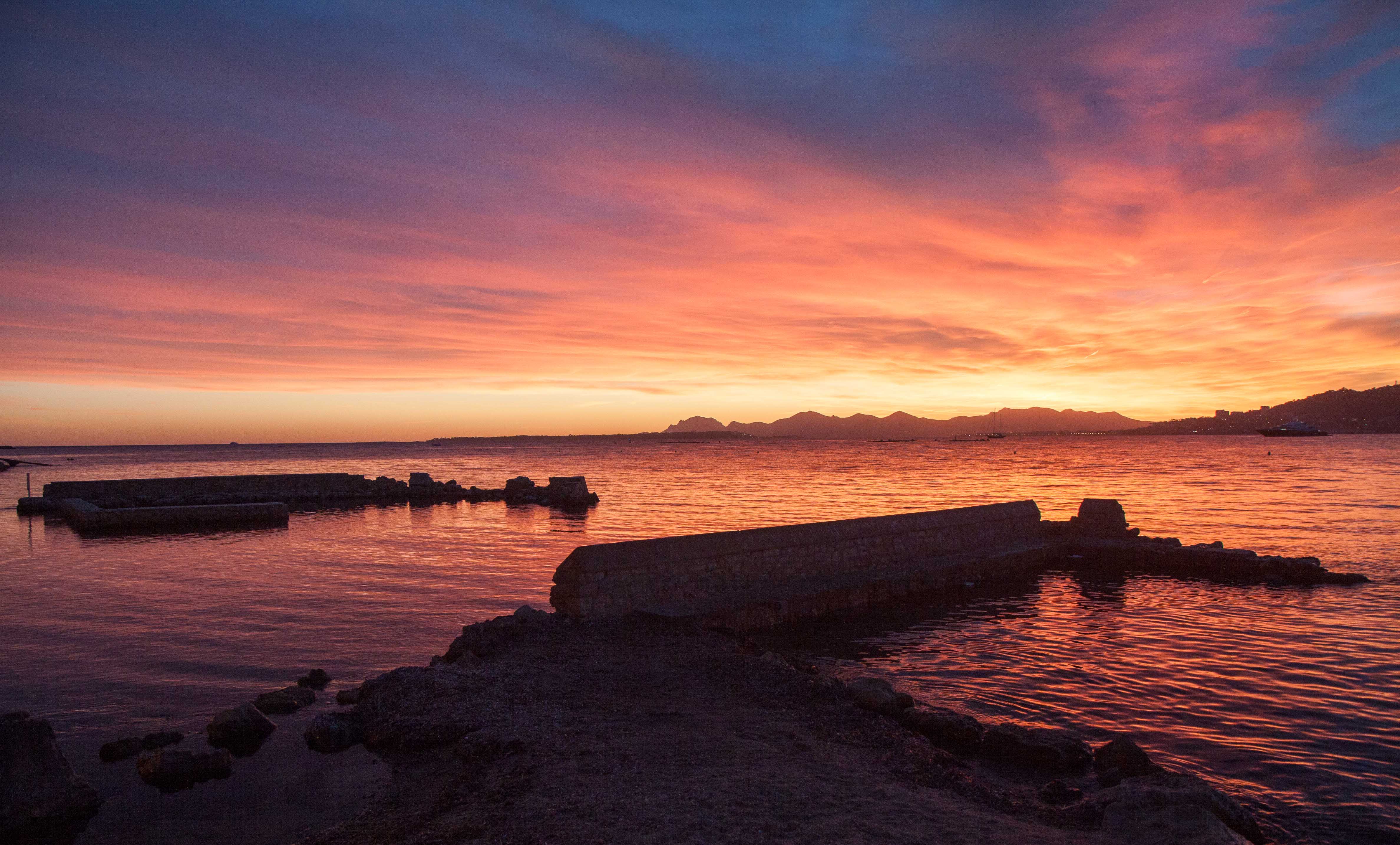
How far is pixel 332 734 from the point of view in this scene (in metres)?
Result: 7.41

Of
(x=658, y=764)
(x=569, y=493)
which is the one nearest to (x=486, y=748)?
(x=658, y=764)

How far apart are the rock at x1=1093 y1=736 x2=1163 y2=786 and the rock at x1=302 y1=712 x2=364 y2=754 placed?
7.35 metres

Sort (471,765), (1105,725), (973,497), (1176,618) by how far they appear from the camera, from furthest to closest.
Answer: (973,497)
(1176,618)
(1105,725)
(471,765)

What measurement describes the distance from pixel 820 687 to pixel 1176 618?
29.8 feet

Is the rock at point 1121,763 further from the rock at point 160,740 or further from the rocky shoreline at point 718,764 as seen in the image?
the rock at point 160,740

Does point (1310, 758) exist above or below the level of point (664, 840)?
below

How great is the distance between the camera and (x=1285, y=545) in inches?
882

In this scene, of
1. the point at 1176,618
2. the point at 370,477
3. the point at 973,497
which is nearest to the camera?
the point at 1176,618

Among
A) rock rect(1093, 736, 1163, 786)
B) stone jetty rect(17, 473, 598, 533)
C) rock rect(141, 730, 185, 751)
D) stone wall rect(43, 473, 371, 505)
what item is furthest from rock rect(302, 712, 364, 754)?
stone wall rect(43, 473, 371, 505)

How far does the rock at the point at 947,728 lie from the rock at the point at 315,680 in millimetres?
7254

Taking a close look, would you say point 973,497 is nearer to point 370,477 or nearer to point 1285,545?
point 1285,545

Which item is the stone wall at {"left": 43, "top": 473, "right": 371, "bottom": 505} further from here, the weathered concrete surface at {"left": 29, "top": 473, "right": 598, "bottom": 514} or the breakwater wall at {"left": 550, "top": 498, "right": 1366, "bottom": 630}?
the breakwater wall at {"left": 550, "top": 498, "right": 1366, "bottom": 630}

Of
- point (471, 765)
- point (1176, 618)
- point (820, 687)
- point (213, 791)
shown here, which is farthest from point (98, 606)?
point (1176, 618)

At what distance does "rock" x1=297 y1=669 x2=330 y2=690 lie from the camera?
9.34 metres
